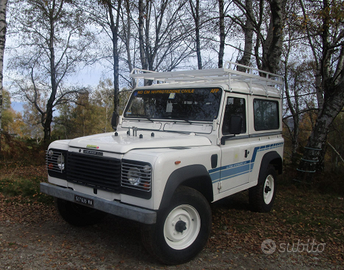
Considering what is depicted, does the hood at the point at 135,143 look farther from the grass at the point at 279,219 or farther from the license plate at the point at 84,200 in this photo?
the grass at the point at 279,219

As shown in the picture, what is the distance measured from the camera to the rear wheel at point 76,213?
4.29 meters

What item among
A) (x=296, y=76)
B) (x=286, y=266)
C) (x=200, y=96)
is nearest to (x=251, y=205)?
(x=286, y=266)

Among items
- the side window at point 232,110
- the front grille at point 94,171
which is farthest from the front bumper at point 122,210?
the side window at point 232,110

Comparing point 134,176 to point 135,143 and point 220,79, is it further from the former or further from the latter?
point 220,79

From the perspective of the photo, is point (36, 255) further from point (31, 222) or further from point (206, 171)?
point (206, 171)

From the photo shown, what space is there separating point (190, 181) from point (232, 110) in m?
1.58

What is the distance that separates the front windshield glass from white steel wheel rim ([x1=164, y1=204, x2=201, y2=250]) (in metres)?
1.50

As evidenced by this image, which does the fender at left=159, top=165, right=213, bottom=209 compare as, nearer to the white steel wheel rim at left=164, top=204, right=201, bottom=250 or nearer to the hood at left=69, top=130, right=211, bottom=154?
the white steel wheel rim at left=164, top=204, right=201, bottom=250

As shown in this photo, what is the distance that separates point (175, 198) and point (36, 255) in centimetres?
191

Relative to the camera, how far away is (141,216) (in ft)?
9.49

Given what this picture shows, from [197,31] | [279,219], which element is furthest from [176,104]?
[197,31]

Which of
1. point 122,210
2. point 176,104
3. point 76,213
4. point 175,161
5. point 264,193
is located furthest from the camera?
point 264,193

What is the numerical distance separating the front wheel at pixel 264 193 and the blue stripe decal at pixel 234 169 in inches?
20.2

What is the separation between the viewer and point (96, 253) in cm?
360
